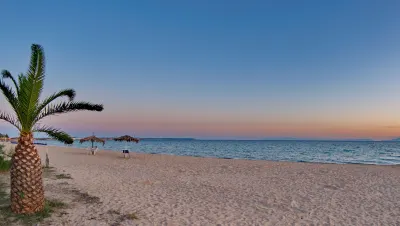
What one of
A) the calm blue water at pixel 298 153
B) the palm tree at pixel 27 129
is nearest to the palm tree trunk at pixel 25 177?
the palm tree at pixel 27 129

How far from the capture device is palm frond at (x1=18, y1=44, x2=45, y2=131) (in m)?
7.13

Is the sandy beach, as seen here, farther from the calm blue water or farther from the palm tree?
the calm blue water

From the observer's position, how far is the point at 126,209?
8.67m

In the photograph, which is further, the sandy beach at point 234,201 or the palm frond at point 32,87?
the sandy beach at point 234,201

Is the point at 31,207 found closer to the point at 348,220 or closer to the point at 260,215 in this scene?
the point at 260,215

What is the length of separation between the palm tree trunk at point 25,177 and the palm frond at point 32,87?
1.54 ft

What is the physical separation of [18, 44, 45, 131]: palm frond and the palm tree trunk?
1.54ft

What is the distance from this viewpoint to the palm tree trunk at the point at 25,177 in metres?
7.21

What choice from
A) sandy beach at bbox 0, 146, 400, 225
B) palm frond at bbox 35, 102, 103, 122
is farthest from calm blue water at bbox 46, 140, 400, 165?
palm frond at bbox 35, 102, 103, 122

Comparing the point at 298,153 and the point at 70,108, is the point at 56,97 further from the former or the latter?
the point at 298,153

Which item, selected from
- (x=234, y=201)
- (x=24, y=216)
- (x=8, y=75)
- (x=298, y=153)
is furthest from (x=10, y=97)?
(x=298, y=153)

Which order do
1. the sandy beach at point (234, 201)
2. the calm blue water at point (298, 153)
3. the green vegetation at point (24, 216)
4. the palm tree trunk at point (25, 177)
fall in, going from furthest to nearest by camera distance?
the calm blue water at point (298, 153) < the sandy beach at point (234, 201) < the palm tree trunk at point (25, 177) < the green vegetation at point (24, 216)

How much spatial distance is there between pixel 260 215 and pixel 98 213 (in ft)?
14.5

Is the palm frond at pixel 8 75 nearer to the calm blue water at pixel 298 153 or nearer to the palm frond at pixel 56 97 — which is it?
the palm frond at pixel 56 97
